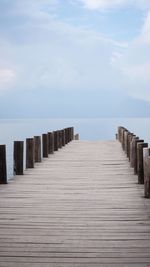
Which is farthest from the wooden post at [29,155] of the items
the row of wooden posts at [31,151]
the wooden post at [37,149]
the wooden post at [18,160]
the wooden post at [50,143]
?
the wooden post at [50,143]

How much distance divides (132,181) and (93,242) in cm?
504

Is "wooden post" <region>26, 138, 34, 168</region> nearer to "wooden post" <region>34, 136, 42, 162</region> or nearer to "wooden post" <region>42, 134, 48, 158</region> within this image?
"wooden post" <region>34, 136, 42, 162</region>

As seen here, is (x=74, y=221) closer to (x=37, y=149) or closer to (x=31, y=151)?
(x=31, y=151)

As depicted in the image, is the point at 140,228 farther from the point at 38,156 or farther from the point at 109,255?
the point at 38,156

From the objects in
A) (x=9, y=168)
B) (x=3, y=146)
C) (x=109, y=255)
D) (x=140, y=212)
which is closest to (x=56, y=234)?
(x=109, y=255)

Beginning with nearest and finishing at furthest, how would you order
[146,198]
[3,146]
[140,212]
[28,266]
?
[28,266] → [140,212] → [146,198] → [3,146]

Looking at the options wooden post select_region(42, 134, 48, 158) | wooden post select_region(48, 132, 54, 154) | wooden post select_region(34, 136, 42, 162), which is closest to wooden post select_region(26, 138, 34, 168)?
wooden post select_region(34, 136, 42, 162)

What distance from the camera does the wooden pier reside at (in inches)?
194

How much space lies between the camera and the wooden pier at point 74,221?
4926 mm

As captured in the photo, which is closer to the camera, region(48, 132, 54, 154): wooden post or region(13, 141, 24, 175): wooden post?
region(13, 141, 24, 175): wooden post

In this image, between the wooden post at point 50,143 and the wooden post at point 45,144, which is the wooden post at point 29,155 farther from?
the wooden post at point 50,143

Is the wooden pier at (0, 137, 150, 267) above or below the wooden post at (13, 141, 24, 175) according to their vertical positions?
below

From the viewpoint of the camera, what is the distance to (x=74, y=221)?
6.53 metres

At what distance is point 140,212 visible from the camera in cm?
708
